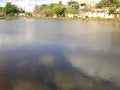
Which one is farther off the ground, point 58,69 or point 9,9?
point 9,9

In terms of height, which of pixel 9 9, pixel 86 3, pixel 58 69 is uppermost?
pixel 86 3

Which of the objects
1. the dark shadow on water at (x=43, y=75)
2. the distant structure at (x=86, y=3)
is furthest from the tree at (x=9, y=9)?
the dark shadow on water at (x=43, y=75)

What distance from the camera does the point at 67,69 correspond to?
41.1ft

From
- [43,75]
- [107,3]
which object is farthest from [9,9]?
[43,75]

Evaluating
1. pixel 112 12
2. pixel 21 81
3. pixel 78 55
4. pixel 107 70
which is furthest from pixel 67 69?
pixel 112 12

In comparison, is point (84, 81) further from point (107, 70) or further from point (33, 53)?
point (33, 53)

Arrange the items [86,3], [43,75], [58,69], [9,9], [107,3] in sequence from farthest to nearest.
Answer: [9,9], [86,3], [107,3], [58,69], [43,75]

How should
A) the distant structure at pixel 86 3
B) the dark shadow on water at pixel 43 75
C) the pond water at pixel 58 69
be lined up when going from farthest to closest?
the distant structure at pixel 86 3 < the pond water at pixel 58 69 < the dark shadow on water at pixel 43 75

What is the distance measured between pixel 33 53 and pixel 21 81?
639 centimetres

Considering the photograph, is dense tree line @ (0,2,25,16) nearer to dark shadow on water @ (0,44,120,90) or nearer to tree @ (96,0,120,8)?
tree @ (96,0,120,8)

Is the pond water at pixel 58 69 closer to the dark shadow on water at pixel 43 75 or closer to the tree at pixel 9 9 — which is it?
the dark shadow on water at pixel 43 75

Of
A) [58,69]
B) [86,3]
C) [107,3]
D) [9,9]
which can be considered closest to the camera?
[58,69]

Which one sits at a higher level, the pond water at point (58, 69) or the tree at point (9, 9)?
the tree at point (9, 9)

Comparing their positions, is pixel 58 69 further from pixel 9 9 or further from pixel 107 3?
pixel 9 9
